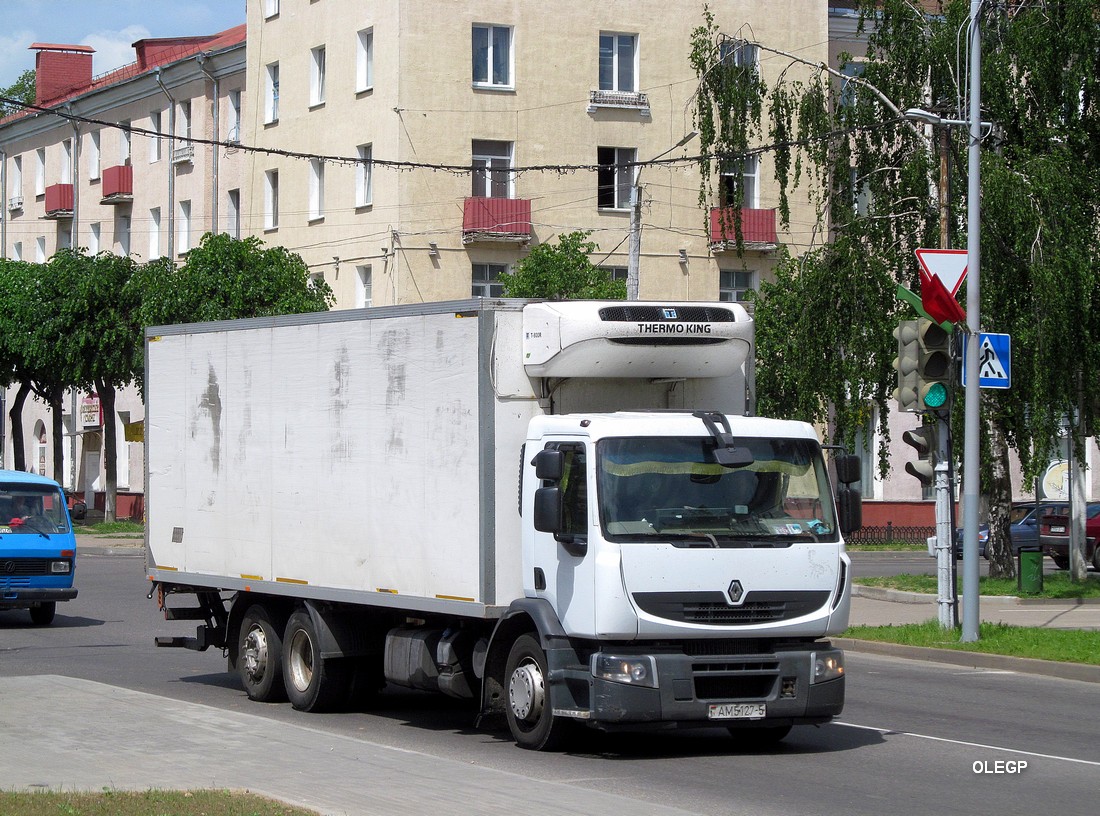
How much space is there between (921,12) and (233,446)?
57.4 feet

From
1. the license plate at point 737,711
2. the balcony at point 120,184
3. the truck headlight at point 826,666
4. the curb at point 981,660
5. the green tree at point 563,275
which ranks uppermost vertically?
the balcony at point 120,184

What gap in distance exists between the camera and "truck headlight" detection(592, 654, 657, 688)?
10531mm

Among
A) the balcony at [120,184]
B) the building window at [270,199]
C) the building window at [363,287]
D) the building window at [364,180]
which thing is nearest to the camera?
the building window at [364,180]

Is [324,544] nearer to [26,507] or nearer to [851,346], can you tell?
[26,507]

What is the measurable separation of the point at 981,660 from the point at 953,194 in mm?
10241

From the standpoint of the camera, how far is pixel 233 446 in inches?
558

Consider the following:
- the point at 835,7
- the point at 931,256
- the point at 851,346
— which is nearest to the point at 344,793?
the point at 931,256

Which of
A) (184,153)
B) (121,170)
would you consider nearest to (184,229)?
(184,153)

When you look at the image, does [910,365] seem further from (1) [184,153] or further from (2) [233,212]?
(1) [184,153]

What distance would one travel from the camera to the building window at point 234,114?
51438 millimetres

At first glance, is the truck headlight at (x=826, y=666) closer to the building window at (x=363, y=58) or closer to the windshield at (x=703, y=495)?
the windshield at (x=703, y=495)

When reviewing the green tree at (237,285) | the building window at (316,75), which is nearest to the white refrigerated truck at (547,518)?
the green tree at (237,285)

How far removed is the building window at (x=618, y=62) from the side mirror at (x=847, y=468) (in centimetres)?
3573

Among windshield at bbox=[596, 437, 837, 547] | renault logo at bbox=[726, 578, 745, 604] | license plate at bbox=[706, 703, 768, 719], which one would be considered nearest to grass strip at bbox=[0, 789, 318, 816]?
windshield at bbox=[596, 437, 837, 547]
